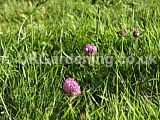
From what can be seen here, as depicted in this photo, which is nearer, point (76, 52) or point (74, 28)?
point (76, 52)

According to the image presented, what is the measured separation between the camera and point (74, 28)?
2375mm

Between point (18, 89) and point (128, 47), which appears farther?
point (128, 47)

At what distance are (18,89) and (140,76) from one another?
52 cm

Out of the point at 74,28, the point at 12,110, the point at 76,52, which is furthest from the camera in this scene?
the point at 74,28

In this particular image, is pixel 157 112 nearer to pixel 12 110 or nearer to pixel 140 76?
pixel 140 76

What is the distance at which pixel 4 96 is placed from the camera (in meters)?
1.75

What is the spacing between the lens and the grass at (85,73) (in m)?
1.60

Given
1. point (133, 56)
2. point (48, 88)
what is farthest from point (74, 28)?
point (48, 88)

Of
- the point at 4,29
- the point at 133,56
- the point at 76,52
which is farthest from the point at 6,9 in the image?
the point at 133,56

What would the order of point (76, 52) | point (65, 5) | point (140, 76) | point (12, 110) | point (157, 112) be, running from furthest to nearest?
point (65, 5)
point (76, 52)
point (140, 76)
point (12, 110)
point (157, 112)

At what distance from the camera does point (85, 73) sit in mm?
1932

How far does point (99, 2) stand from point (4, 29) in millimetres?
823

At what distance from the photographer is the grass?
5.25 feet

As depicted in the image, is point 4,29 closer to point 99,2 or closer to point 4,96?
point 99,2
